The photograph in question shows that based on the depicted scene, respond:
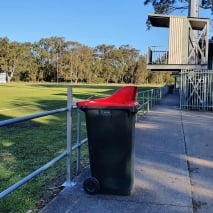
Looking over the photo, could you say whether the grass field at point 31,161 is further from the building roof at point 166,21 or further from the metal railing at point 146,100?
the building roof at point 166,21

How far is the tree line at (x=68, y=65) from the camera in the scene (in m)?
112

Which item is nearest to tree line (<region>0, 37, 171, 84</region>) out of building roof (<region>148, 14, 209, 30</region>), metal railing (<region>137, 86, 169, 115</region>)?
building roof (<region>148, 14, 209, 30</region>)

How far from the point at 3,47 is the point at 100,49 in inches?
1239

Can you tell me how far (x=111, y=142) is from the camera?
495 centimetres

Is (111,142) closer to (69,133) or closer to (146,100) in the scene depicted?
(69,133)

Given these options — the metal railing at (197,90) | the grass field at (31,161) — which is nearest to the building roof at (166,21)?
the metal railing at (197,90)

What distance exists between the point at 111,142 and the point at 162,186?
1129 millimetres

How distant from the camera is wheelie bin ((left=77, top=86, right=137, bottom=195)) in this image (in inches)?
193

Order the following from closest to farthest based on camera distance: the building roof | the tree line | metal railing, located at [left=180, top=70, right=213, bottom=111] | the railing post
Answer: the railing post, metal railing, located at [left=180, top=70, right=213, bottom=111], the building roof, the tree line

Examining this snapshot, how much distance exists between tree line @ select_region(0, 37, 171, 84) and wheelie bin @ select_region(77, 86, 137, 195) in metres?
107

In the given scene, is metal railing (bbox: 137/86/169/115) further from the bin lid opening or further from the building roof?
the bin lid opening

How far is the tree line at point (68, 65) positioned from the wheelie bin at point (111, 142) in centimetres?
10702

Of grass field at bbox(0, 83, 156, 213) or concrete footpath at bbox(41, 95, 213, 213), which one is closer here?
concrete footpath at bbox(41, 95, 213, 213)

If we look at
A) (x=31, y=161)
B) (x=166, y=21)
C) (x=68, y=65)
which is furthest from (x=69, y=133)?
(x=68, y=65)
